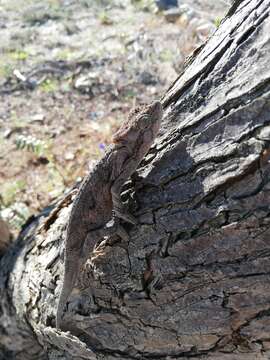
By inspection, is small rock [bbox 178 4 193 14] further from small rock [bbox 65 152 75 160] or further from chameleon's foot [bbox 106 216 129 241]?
chameleon's foot [bbox 106 216 129 241]

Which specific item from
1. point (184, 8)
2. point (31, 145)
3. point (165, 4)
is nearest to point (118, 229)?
point (31, 145)

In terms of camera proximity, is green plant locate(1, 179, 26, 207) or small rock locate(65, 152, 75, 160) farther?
small rock locate(65, 152, 75, 160)

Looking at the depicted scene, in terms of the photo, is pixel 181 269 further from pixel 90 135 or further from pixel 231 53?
pixel 90 135

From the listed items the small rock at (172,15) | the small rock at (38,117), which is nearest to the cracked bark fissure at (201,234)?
the small rock at (38,117)

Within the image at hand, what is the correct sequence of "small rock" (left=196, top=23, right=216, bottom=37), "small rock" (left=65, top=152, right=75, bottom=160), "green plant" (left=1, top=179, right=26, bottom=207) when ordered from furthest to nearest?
"small rock" (left=196, top=23, right=216, bottom=37), "small rock" (left=65, top=152, right=75, bottom=160), "green plant" (left=1, top=179, right=26, bottom=207)

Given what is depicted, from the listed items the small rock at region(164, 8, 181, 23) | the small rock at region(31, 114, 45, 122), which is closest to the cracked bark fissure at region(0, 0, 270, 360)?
the small rock at region(31, 114, 45, 122)

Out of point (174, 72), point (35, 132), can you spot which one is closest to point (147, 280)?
point (35, 132)

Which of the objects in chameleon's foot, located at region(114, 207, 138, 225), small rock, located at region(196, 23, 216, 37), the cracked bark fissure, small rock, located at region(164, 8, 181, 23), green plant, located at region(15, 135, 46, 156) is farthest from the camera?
small rock, located at region(164, 8, 181, 23)

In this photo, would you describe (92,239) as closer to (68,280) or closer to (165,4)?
(68,280)

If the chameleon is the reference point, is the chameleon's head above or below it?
above

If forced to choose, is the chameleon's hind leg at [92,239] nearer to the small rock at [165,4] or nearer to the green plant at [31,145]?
the green plant at [31,145]
